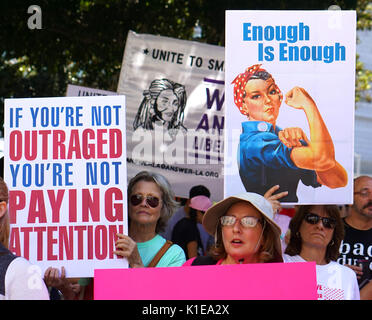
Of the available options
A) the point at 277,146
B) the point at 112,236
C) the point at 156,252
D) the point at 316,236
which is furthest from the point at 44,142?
the point at 316,236

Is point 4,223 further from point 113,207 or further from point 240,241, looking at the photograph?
point 240,241

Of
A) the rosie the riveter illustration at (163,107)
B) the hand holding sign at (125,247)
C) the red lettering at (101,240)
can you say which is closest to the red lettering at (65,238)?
the red lettering at (101,240)

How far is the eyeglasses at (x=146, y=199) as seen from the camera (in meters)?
4.12

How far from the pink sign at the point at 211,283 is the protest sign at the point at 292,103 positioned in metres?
1.16

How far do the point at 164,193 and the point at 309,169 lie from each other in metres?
0.80

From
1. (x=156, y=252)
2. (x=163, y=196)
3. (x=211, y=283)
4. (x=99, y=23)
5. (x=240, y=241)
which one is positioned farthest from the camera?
(x=99, y=23)

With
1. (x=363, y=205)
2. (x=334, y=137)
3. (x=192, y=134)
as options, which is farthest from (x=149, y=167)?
(x=334, y=137)

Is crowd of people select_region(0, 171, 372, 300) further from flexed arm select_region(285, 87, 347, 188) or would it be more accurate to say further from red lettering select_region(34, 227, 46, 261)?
flexed arm select_region(285, 87, 347, 188)

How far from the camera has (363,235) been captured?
4.62 metres

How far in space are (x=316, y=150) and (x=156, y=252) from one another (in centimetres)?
102

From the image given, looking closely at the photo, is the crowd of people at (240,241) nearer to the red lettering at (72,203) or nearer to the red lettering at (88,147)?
the red lettering at (72,203)

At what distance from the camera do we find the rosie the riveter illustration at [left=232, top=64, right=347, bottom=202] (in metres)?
4.04

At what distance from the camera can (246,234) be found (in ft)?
11.1

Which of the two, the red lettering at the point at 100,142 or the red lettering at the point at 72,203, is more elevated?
the red lettering at the point at 100,142
